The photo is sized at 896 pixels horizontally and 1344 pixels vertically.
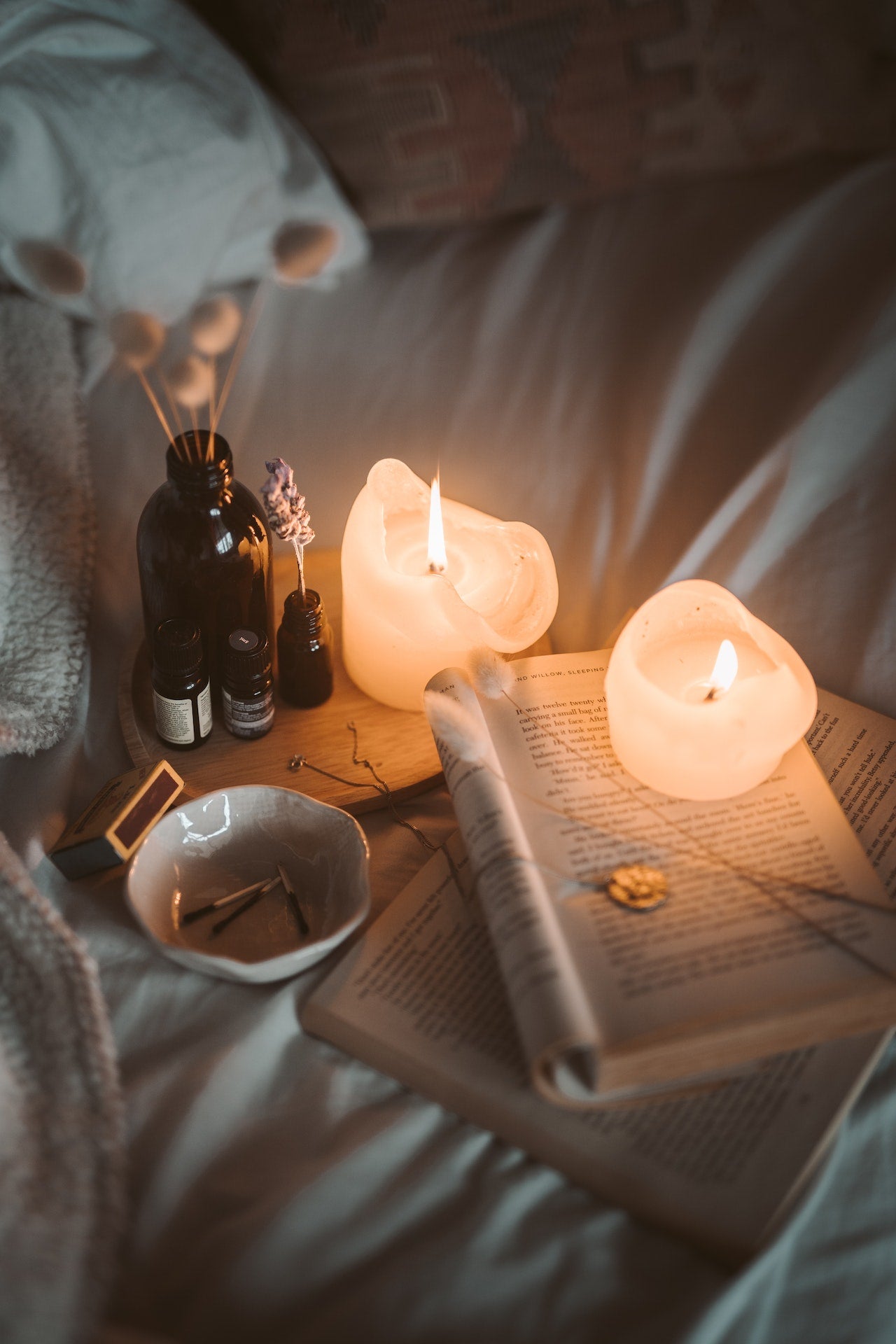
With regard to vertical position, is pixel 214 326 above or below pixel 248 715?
above

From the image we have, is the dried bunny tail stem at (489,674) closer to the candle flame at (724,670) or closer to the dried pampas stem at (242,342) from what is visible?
the candle flame at (724,670)

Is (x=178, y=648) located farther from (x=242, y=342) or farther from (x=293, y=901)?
(x=242, y=342)

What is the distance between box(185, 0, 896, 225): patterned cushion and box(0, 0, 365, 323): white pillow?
0.06m

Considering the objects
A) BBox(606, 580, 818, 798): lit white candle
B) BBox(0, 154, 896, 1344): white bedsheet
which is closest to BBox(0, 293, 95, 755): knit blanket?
BBox(0, 154, 896, 1344): white bedsheet

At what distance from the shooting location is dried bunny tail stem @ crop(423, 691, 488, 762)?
0.59 meters

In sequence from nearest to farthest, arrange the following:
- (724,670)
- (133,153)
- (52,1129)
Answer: (52,1129)
(724,670)
(133,153)

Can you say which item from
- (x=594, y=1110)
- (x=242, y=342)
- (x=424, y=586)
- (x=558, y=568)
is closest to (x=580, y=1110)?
(x=594, y=1110)

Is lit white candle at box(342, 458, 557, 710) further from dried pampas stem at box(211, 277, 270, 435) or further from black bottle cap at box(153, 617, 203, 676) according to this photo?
dried pampas stem at box(211, 277, 270, 435)

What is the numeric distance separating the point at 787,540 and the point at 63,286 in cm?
69

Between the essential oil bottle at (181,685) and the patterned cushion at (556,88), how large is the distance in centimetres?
54

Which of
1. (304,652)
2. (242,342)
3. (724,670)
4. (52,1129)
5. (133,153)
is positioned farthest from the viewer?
(242,342)

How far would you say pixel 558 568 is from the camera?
0.80 metres

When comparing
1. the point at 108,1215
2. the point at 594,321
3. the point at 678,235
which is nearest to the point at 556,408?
the point at 594,321

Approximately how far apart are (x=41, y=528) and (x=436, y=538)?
0.34 meters
